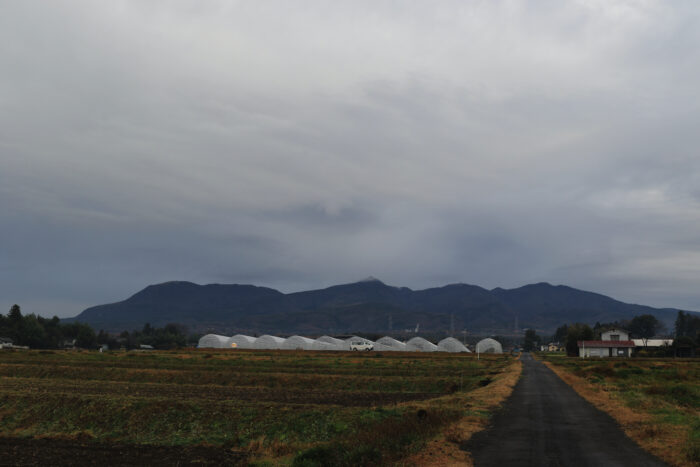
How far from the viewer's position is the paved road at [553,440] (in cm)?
1995

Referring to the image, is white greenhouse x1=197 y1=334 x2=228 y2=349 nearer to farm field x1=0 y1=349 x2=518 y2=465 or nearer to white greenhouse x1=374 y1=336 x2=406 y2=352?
white greenhouse x1=374 y1=336 x2=406 y2=352

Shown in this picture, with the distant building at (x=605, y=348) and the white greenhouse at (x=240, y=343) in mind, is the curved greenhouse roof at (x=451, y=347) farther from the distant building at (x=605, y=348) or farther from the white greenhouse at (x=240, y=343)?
the white greenhouse at (x=240, y=343)

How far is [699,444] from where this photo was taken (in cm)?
2086

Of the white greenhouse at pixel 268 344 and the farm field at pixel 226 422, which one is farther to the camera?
the white greenhouse at pixel 268 344

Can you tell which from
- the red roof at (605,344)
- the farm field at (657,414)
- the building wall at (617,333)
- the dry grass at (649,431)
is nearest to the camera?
the dry grass at (649,431)

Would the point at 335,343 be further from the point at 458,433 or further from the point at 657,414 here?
the point at 458,433

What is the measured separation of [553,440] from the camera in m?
24.1

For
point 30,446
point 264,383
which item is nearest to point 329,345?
point 264,383

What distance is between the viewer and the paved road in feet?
65.5

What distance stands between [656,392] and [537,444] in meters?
28.4

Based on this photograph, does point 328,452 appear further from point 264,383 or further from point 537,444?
point 264,383

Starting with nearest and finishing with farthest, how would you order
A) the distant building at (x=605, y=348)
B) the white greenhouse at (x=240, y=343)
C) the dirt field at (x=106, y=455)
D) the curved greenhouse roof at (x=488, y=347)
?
the dirt field at (x=106, y=455) < the distant building at (x=605, y=348) < the white greenhouse at (x=240, y=343) < the curved greenhouse roof at (x=488, y=347)

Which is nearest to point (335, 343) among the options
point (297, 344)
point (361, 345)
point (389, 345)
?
point (361, 345)

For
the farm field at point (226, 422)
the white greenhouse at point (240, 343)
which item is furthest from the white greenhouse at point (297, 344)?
the farm field at point (226, 422)
